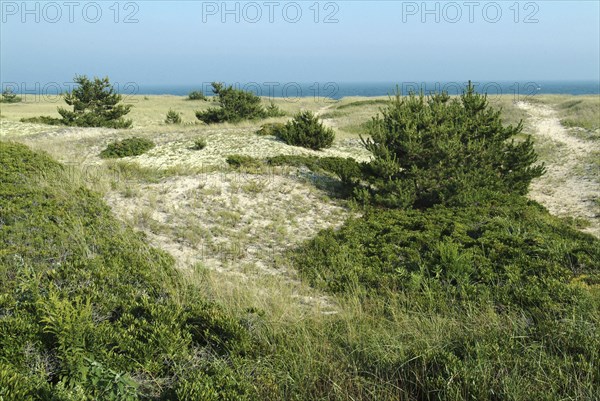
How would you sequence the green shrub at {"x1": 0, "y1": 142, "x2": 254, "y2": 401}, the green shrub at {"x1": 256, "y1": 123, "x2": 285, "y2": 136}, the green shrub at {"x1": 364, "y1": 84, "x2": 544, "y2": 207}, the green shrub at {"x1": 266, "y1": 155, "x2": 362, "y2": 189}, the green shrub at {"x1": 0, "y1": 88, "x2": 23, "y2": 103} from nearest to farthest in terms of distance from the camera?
1. the green shrub at {"x1": 0, "y1": 142, "x2": 254, "y2": 401}
2. the green shrub at {"x1": 364, "y1": 84, "x2": 544, "y2": 207}
3. the green shrub at {"x1": 266, "y1": 155, "x2": 362, "y2": 189}
4. the green shrub at {"x1": 256, "y1": 123, "x2": 285, "y2": 136}
5. the green shrub at {"x1": 0, "y1": 88, "x2": 23, "y2": 103}

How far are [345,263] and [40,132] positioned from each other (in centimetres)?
1938

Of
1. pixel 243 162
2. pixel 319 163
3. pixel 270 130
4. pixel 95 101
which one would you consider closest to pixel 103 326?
pixel 243 162

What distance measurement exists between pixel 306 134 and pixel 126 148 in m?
7.47

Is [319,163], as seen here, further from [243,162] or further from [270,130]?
[270,130]

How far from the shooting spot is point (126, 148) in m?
17.0

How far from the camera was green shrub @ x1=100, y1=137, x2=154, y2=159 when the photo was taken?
16688 mm

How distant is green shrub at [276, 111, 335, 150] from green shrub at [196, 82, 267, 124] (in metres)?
10.4

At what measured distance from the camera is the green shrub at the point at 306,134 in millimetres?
18609

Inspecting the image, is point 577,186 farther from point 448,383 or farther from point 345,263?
point 448,383

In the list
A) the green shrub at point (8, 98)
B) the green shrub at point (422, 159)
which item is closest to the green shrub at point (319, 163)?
the green shrub at point (422, 159)

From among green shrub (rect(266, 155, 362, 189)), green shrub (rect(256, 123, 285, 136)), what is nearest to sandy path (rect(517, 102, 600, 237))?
green shrub (rect(266, 155, 362, 189))

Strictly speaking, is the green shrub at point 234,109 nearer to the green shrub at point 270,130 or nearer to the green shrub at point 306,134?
the green shrub at point 270,130

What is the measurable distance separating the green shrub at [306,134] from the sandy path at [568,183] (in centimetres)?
859

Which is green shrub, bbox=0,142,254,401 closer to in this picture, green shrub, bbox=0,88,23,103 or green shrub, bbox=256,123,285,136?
green shrub, bbox=256,123,285,136
